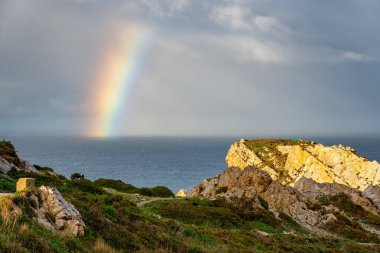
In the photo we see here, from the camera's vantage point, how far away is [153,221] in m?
24.9

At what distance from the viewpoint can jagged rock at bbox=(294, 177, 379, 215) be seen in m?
58.4

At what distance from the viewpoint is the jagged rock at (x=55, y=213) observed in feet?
46.4

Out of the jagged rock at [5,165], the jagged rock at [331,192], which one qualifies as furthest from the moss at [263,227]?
the jagged rock at [5,165]

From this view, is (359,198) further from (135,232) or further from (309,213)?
(135,232)

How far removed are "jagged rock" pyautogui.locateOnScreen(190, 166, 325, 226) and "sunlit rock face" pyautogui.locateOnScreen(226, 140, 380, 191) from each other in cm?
3005

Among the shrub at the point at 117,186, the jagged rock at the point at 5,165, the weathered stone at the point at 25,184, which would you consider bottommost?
the shrub at the point at 117,186

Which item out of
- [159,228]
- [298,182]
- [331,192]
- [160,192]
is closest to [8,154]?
[160,192]

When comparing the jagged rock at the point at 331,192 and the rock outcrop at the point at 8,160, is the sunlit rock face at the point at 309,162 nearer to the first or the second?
the jagged rock at the point at 331,192

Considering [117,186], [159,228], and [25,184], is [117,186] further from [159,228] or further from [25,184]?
[25,184]

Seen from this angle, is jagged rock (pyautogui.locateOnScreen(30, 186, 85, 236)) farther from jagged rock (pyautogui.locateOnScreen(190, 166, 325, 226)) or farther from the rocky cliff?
jagged rock (pyautogui.locateOnScreen(190, 166, 325, 226))

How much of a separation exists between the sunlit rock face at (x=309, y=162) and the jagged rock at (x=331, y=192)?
13971 mm

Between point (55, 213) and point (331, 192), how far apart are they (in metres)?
57.0

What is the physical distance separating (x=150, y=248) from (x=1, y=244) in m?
7.45

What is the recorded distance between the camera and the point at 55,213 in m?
15.0
